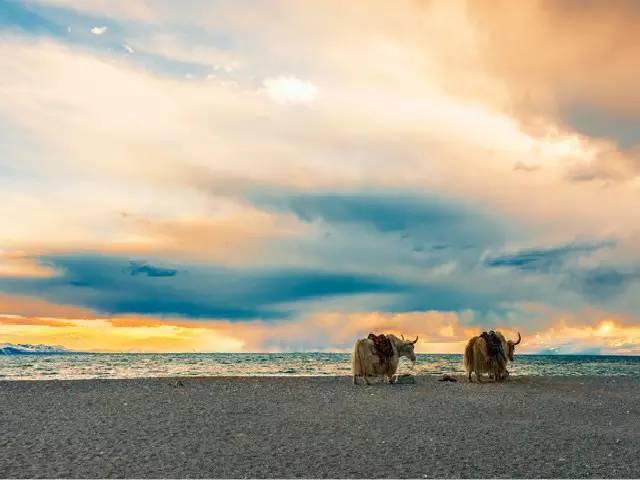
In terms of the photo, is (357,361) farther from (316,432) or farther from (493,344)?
(316,432)

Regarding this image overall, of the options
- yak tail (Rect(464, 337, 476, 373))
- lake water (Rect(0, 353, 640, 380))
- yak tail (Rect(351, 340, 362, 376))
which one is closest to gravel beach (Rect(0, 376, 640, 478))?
yak tail (Rect(351, 340, 362, 376))

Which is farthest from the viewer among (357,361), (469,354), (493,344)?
(469,354)

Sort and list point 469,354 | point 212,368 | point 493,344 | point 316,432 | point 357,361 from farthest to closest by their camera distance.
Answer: point 212,368, point 469,354, point 493,344, point 357,361, point 316,432

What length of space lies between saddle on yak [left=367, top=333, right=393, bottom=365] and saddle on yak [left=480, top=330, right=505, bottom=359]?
456cm

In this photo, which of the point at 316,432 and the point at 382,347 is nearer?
the point at 316,432

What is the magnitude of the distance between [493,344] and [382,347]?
5.35m

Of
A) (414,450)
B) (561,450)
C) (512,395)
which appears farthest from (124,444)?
(512,395)

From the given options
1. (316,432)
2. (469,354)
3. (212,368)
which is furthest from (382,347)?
(212,368)

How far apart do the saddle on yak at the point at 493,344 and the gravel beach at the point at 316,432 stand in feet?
12.2

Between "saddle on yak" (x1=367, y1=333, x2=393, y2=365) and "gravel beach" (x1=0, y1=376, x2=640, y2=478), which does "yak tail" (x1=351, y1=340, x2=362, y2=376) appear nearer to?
"saddle on yak" (x1=367, y1=333, x2=393, y2=365)

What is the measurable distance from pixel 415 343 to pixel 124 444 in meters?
18.2

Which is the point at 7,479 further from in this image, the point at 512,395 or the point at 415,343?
the point at 415,343

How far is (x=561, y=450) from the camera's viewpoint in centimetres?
1233

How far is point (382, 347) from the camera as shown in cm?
2634
